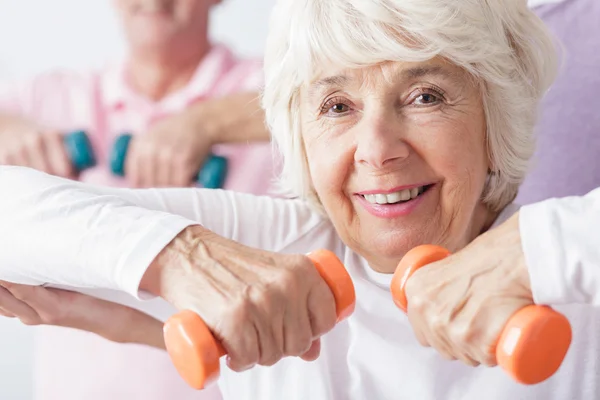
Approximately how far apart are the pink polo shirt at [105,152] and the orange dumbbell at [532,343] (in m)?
1.04

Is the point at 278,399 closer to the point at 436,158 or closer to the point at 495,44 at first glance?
the point at 436,158

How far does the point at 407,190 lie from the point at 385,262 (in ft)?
0.49

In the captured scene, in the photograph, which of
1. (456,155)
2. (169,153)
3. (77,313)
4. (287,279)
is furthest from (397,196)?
(169,153)

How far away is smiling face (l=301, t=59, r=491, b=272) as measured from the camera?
119 centimetres

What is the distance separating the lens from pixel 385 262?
1332mm

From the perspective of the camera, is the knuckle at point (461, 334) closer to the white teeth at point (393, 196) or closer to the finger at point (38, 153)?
the white teeth at point (393, 196)

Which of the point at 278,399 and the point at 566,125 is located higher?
the point at 566,125

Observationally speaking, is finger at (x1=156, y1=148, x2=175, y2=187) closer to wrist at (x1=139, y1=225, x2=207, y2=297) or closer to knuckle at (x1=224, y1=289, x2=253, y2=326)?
wrist at (x1=139, y1=225, x2=207, y2=297)

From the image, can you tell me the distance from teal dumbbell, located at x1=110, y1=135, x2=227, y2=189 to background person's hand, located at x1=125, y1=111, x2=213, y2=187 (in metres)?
0.01

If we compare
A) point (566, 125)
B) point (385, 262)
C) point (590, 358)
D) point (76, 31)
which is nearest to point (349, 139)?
point (385, 262)

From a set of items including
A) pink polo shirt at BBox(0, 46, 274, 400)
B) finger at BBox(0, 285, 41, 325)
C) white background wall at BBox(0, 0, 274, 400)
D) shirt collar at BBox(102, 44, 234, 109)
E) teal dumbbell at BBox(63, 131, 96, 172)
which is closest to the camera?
finger at BBox(0, 285, 41, 325)

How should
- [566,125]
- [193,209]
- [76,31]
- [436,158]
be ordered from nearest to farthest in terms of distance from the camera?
[436,158] → [193,209] → [566,125] → [76,31]

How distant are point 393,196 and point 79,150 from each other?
3.29ft

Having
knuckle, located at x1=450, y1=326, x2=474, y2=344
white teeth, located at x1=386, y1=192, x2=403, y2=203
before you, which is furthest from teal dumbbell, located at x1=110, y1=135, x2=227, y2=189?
knuckle, located at x1=450, y1=326, x2=474, y2=344
